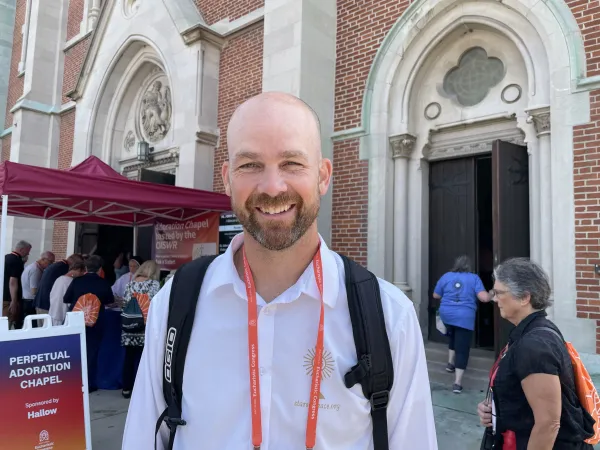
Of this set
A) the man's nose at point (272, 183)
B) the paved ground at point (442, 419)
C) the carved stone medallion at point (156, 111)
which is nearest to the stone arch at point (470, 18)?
the paved ground at point (442, 419)

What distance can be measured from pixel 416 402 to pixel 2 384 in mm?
3521

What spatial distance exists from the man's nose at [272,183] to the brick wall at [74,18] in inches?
610

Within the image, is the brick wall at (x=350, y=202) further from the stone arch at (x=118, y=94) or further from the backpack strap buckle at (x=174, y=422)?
the stone arch at (x=118, y=94)

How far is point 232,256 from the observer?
1412 mm

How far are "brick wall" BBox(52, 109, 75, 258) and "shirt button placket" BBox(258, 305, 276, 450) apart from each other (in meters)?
12.6

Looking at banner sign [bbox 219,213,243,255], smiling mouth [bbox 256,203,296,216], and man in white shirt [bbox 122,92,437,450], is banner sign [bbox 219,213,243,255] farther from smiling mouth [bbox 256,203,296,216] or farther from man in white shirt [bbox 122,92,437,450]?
smiling mouth [bbox 256,203,296,216]

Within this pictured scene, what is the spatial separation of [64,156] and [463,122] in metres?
12.0

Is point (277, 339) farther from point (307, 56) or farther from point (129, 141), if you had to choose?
point (129, 141)

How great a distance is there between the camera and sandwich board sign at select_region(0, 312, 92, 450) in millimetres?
3387

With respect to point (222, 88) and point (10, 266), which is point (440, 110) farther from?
point (10, 266)

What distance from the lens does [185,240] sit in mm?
8016

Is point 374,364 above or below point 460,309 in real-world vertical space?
above

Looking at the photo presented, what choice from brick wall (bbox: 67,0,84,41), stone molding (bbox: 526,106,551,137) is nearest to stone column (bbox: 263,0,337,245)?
stone molding (bbox: 526,106,551,137)

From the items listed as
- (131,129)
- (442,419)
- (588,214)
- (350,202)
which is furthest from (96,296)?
(131,129)
